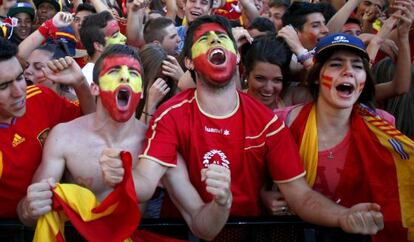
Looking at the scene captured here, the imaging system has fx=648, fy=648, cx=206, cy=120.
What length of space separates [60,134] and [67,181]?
0.26 meters

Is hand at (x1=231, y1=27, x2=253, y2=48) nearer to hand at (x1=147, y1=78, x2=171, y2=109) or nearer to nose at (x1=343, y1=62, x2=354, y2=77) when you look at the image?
hand at (x1=147, y1=78, x2=171, y2=109)

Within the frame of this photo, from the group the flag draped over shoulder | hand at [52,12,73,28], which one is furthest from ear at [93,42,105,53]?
the flag draped over shoulder

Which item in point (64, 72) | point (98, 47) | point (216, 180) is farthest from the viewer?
point (98, 47)

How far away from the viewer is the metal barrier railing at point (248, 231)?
309cm

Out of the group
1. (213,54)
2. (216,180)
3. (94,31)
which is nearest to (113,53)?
(213,54)

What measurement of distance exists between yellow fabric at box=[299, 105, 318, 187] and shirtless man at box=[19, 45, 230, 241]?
652 millimetres

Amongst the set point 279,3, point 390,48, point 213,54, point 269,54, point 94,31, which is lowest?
point 279,3

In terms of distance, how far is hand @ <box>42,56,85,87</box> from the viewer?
382 centimetres

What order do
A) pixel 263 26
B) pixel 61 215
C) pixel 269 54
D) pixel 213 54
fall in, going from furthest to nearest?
pixel 263 26
pixel 269 54
pixel 213 54
pixel 61 215

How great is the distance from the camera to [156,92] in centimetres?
427

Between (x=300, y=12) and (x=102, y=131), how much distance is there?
2.82 m

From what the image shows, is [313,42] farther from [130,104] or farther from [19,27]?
[19,27]

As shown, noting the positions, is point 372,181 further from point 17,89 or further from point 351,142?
point 17,89

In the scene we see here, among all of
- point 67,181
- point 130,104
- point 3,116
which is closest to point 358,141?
point 130,104
